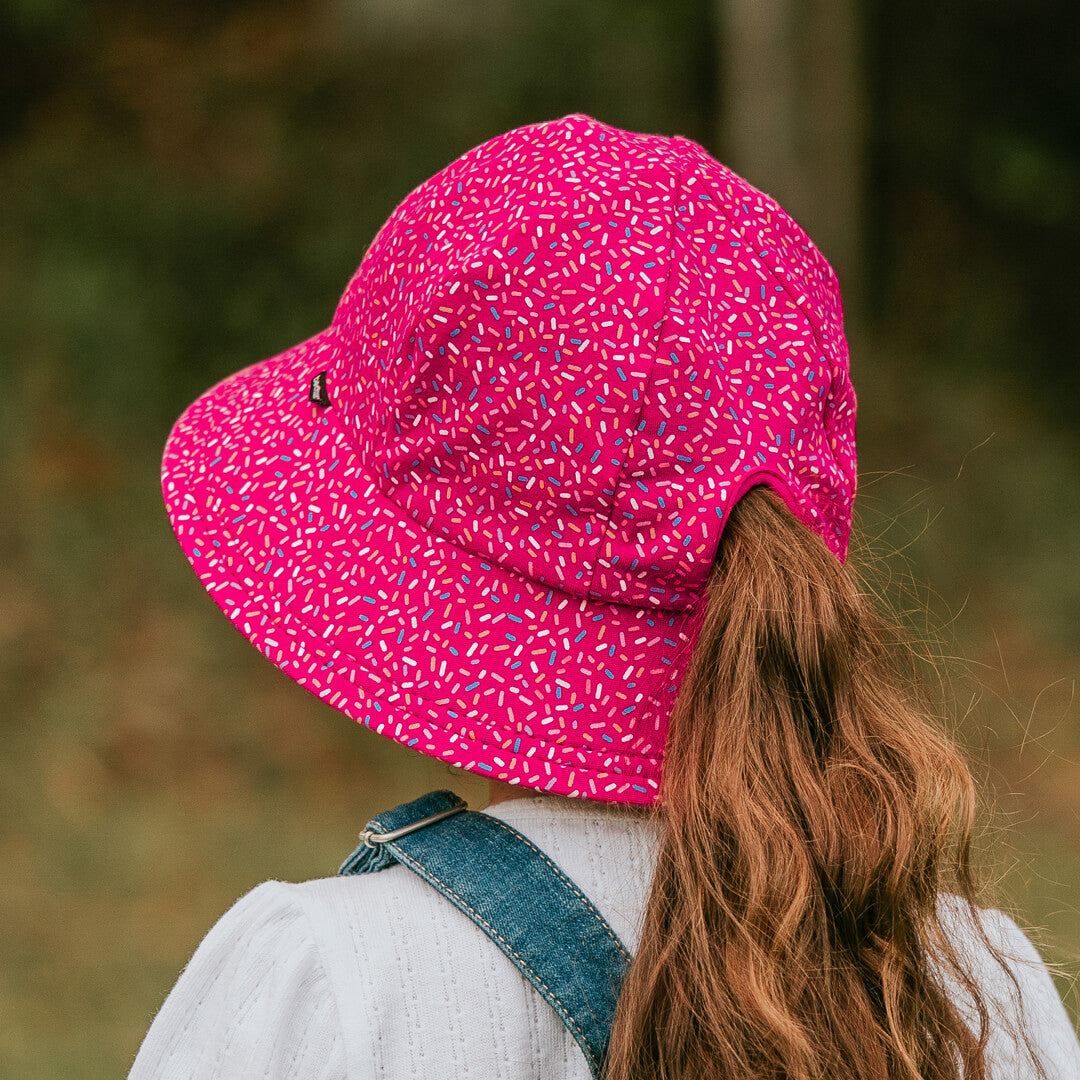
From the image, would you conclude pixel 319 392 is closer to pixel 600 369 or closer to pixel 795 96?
pixel 600 369

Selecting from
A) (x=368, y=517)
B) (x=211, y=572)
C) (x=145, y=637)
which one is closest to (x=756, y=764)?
(x=368, y=517)

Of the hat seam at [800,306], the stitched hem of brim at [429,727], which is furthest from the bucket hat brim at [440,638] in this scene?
the hat seam at [800,306]

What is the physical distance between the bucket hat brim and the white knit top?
9cm

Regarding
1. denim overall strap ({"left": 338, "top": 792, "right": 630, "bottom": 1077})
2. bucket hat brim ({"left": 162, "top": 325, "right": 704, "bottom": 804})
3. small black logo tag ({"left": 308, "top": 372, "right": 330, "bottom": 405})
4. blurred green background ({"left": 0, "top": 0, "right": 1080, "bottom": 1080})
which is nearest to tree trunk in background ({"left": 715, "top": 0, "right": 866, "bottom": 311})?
blurred green background ({"left": 0, "top": 0, "right": 1080, "bottom": 1080})

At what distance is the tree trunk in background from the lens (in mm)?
3828

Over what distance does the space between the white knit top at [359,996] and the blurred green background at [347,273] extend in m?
2.91

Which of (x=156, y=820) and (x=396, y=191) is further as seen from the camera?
(x=396, y=191)

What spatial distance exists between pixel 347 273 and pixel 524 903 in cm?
387

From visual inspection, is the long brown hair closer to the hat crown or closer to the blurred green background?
the hat crown

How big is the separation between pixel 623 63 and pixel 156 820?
10.2 ft

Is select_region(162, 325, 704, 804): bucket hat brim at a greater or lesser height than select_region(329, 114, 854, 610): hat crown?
lesser

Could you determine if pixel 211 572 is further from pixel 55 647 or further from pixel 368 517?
pixel 55 647

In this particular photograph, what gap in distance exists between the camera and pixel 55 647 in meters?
3.93

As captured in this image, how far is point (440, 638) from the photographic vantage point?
864 mm
